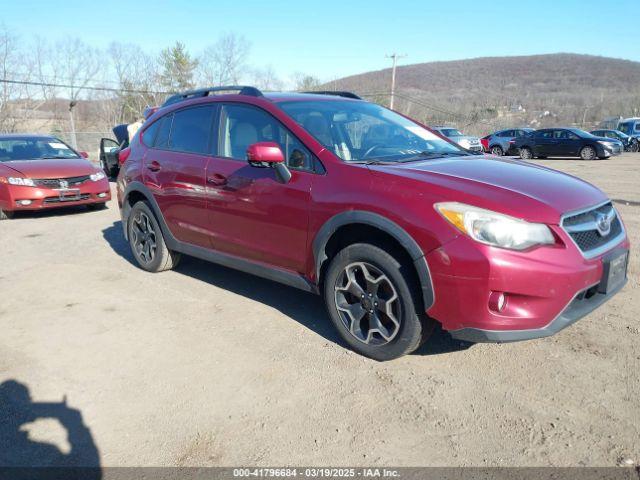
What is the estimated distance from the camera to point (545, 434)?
2623mm

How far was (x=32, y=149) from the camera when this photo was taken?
9.53 m

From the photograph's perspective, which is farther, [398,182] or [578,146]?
[578,146]

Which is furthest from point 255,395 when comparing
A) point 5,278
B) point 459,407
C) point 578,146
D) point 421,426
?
point 578,146

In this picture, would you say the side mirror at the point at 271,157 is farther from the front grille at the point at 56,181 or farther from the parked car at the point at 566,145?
the parked car at the point at 566,145

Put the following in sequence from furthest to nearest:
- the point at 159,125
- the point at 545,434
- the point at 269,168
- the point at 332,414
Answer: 1. the point at 159,125
2. the point at 269,168
3. the point at 332,414
4. the point at 545,434

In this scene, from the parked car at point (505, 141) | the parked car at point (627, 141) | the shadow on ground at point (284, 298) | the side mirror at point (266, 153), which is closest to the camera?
the side mirror at point (266, 153)

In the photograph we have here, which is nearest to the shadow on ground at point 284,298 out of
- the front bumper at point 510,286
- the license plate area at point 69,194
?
the front bumper at point 510,286

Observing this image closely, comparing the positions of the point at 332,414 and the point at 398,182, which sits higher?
the point at 398,182

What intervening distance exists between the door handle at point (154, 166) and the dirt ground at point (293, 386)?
1257 mm

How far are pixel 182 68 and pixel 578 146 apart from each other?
4133 centimetres

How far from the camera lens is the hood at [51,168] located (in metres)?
8.55

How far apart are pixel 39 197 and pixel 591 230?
328 inches

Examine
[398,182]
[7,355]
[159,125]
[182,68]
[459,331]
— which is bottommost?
[7,355]

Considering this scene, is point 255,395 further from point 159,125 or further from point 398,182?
point 159,125
